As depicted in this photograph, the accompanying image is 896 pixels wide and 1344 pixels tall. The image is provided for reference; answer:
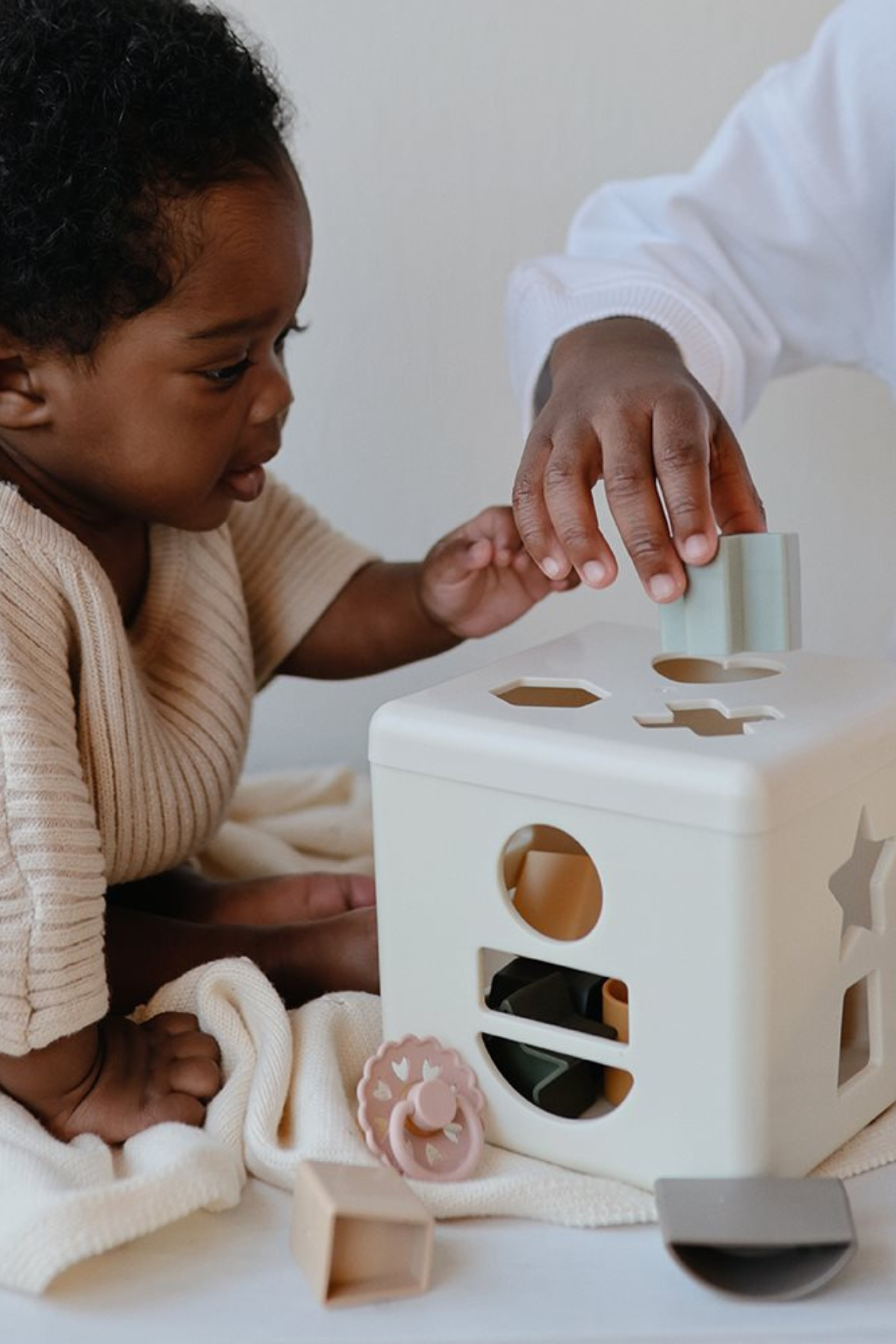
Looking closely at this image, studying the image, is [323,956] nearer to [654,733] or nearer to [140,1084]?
[140,1084]

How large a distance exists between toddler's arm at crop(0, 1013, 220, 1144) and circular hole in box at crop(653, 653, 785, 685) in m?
0.26

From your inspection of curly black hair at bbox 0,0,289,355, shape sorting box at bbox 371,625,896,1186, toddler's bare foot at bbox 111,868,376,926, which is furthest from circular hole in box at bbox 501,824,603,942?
curly black hair at bbox 0,0,289,355

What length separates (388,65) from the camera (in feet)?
3.52

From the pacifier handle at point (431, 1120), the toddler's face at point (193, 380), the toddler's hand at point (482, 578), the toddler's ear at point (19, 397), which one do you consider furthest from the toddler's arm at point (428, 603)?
the pacifier handle at point (431, 1120)

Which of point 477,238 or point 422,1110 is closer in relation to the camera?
point 422,1110

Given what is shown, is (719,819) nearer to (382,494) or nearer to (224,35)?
(224,35)

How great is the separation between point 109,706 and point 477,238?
52 centimetres

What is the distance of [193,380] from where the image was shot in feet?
2.44

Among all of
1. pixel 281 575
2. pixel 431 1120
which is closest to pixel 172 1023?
pixel 431 1120

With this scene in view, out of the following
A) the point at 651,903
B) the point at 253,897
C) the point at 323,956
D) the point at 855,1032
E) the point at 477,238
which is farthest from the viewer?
the point at 477,238

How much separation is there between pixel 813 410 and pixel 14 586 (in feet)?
2.08

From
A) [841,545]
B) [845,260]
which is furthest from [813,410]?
[845,260]

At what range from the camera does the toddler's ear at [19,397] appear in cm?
75

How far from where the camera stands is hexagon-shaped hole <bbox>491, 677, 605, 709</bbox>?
64cm
